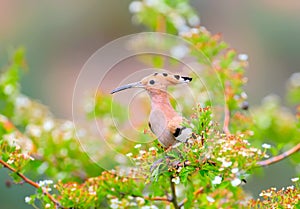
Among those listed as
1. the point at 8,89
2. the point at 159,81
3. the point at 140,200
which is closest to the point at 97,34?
the point at 8,89

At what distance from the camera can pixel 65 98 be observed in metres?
3.51

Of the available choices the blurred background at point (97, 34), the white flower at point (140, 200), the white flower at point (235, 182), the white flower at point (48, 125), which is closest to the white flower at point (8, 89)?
the white flower at point (48, 125)

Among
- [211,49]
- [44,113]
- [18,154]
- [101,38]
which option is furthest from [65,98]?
[18,154]

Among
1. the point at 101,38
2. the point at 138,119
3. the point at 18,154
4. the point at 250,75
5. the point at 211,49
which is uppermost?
the point at 101,38

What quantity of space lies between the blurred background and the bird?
231cm

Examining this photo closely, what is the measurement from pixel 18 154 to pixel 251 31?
304cm

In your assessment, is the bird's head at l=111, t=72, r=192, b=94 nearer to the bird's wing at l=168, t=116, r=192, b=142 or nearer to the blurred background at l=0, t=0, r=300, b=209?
the bird's wing at l=168, t=116, r=192, b=142

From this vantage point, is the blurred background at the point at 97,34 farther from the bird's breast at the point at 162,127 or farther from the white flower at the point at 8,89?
the bird's breast at the point at 162,127

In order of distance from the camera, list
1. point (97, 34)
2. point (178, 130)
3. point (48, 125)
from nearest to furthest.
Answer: point (178, 130)
point (48, 125)
point (97, 34)

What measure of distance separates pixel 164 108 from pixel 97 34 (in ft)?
10.8

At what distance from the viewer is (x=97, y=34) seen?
13.3 feet

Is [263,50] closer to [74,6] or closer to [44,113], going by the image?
[74,6]

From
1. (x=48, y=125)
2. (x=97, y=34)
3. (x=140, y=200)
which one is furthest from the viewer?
(x=97, y=34)

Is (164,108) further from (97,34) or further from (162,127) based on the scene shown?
(97,34)
